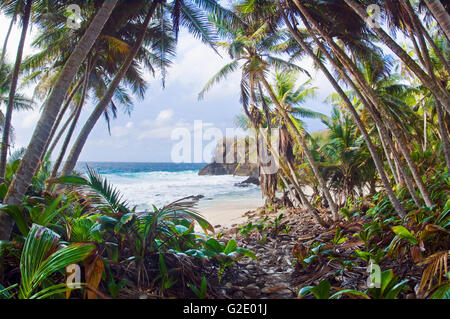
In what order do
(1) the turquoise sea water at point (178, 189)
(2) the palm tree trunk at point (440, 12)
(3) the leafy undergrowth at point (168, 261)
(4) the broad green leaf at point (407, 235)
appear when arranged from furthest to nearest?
(1) the turquoise sea water at point (178, 189)
(2) the palm tree trunk at point (440, 12)
(4) the broad green leaf at point (407, 235)
(3) the leafy undergrowth at point (168, 261)

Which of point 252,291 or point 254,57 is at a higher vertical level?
point 254,57

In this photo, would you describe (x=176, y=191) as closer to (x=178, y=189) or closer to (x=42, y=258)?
(x=178, y=189)

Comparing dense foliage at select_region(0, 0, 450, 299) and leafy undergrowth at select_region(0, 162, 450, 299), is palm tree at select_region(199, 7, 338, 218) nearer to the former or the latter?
dense foliage at select_region(0, 0, 450, 299)

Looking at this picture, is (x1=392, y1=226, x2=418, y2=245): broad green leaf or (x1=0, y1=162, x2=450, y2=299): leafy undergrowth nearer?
(x1=0, y1=162, x2=450, y2=299): leafy undergrowth

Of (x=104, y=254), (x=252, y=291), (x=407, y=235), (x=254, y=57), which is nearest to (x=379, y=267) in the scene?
(x=407, y=235)

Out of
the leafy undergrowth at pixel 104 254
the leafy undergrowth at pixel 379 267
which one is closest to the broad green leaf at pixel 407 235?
the leafy undergrowth at pixel 379 267

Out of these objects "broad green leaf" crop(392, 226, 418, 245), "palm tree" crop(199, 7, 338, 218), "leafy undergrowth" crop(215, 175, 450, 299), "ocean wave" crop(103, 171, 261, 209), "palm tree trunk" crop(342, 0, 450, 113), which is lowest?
"ocean wave" crop(103, 171, 261, 209)

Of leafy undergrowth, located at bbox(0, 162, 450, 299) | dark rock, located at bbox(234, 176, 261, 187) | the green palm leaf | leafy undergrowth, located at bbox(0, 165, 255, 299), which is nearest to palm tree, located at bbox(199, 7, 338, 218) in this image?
leafy undergrowth, located at bbox(0, 162, 450, 299)

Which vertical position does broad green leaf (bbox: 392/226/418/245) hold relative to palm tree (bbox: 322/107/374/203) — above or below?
below

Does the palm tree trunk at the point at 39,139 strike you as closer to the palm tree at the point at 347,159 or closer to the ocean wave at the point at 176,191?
the palm tree at the point at 347,159

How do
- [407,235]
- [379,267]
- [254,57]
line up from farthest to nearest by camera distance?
1. [254,57]
2. [407,235]
3. [379,267]

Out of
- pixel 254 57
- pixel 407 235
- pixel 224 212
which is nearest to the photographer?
pixel 407 235

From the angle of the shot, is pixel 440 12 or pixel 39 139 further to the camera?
pixel 440 12

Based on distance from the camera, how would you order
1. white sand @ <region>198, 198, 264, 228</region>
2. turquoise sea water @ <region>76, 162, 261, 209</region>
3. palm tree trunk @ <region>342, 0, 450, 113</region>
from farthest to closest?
turquoise sea water @ <region>76, 162, 261, 209</region>, white sand @ <region>198, 198, 264, 228</region>, palm tree trunk @ <region>342, 0, 450, 113</region>
